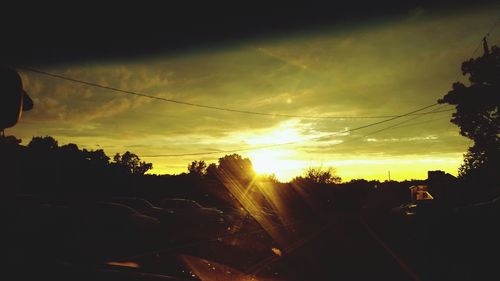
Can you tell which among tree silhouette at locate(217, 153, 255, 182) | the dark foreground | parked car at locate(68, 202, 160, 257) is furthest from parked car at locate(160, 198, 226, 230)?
tree silhouette at locate(217, 153, 255, 182)

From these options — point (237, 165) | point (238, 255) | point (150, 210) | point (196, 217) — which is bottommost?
point (238, 255)

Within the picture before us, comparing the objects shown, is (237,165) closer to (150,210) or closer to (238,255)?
(150,210)

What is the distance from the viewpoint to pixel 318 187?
263ft

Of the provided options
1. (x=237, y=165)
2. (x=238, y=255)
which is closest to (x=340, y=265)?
(x=238, y=255)

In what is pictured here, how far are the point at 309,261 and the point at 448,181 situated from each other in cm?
4529

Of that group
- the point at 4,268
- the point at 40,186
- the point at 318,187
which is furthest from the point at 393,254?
the point at 318,187

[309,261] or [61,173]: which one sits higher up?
[61,173]

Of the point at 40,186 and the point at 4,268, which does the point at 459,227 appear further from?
the point at 40,186

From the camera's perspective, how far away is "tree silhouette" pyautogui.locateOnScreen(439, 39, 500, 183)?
103 feet

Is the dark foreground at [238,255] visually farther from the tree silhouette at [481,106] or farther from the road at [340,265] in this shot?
the tree silhouette at [481,106]

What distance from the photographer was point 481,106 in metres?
32.9

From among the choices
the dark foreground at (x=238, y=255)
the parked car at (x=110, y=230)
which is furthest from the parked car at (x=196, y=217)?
the parked car at (x=110, y=230)

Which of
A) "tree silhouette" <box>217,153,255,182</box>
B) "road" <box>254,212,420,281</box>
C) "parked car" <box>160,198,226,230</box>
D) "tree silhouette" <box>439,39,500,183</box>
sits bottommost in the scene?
"road" <box>254,212,420,281</box>

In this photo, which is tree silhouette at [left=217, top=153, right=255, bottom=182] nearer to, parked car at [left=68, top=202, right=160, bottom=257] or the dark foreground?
the dark foreground
